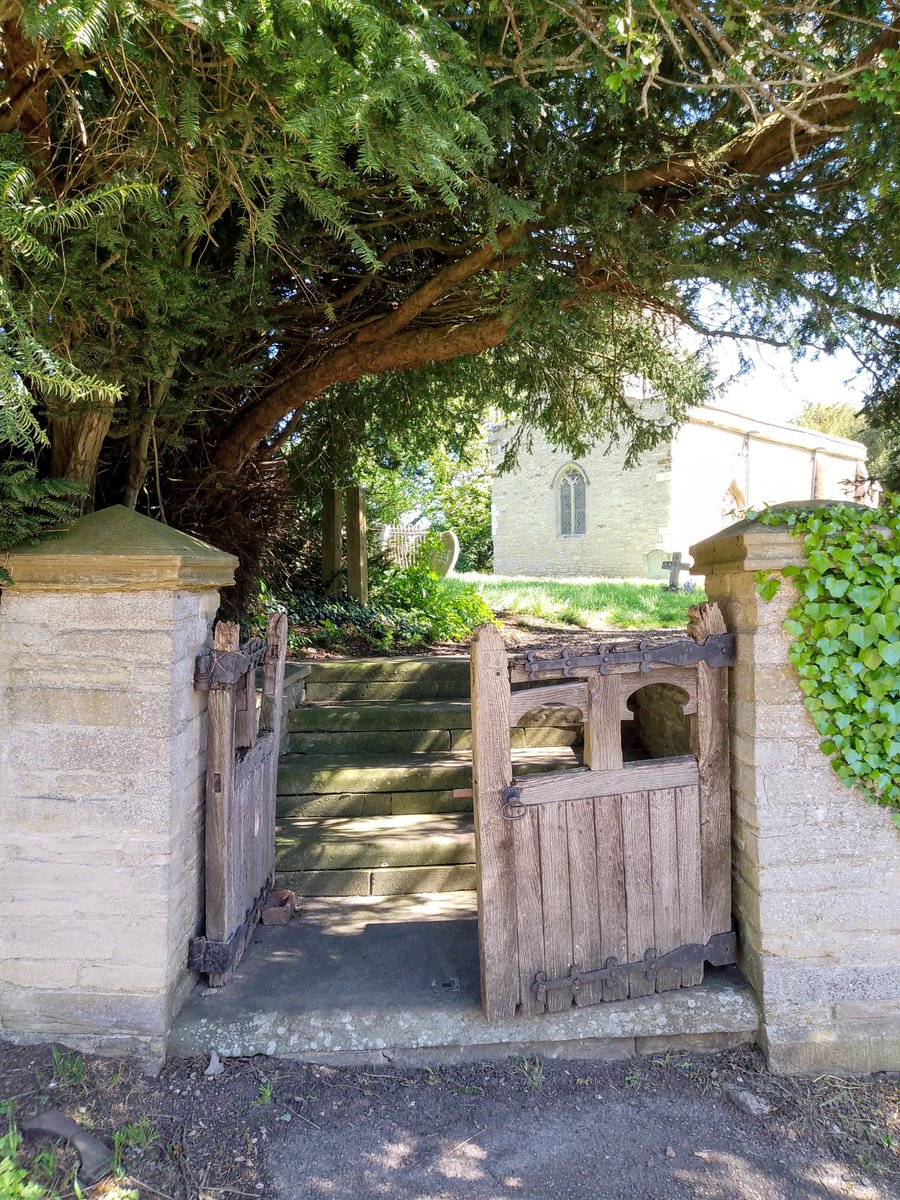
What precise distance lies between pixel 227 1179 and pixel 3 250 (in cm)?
297

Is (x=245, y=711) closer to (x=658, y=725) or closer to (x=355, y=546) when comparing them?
(x=658, y=725)

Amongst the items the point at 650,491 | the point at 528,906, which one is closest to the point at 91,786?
the point at 528,906

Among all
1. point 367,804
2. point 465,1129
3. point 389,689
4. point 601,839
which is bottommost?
point 465,1129

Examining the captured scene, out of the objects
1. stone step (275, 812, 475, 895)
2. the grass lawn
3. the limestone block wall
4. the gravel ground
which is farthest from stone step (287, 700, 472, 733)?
the limestone block wall

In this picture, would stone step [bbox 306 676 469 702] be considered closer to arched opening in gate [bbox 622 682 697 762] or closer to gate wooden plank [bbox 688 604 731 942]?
arched opening in gate [bbox 622 682 697 762]

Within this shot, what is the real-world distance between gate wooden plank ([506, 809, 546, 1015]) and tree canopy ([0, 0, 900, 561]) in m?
2.08

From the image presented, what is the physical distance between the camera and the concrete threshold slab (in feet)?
9.26

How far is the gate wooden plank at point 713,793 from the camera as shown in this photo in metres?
3.09

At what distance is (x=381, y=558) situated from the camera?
10.6 meters

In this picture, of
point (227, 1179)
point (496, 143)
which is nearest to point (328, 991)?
point (227, 1179)

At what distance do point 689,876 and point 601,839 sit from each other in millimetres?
421

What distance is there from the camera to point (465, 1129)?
2576 mm

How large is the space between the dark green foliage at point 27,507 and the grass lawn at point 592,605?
796cm

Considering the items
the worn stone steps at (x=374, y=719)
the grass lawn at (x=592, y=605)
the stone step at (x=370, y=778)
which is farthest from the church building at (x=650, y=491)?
the stone step at (x=370, y=778)
